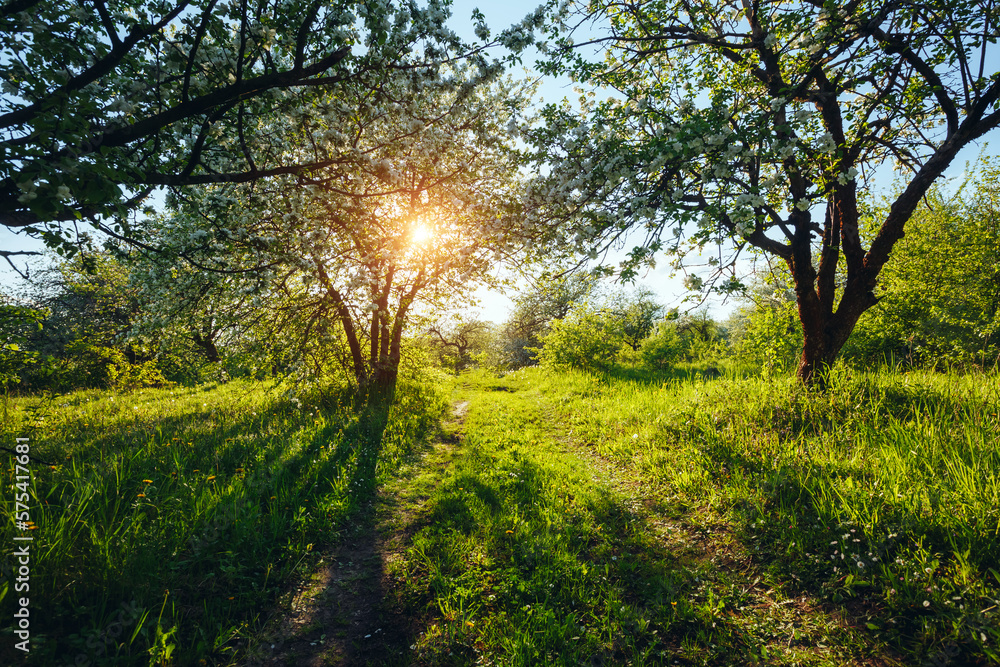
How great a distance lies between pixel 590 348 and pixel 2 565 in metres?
20.1

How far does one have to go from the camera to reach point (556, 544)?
4.61 m

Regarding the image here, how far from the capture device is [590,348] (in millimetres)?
20891

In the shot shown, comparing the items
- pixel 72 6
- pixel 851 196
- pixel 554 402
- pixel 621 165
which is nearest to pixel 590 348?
pixel 554 402

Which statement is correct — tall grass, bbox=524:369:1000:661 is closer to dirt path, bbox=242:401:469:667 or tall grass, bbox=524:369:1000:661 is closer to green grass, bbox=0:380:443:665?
dirt path, bbox=242:401:469:667

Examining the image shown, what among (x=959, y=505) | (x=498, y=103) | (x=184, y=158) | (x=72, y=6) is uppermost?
(x=498, y=103)

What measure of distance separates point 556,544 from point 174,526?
4.34m

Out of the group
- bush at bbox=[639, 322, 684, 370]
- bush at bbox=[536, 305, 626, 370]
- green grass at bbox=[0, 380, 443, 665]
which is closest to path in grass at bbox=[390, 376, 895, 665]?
green grass at bbox=[0, 380, 443, 665]

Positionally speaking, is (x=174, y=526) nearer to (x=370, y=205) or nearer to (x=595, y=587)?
(x=595, y=587)

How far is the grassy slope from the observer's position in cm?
312

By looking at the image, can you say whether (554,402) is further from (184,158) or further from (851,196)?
(184,158)

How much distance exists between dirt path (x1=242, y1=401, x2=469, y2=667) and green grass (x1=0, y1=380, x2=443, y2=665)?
0.73 ft

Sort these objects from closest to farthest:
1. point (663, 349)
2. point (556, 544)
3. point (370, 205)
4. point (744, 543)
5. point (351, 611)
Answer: point (351, 611), point (744, 543), point (556, 544), point (370, 205), point (663, 349)

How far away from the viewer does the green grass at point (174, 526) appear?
2945mm

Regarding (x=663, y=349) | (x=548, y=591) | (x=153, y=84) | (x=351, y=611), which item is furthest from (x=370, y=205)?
(x=663, y=349)
